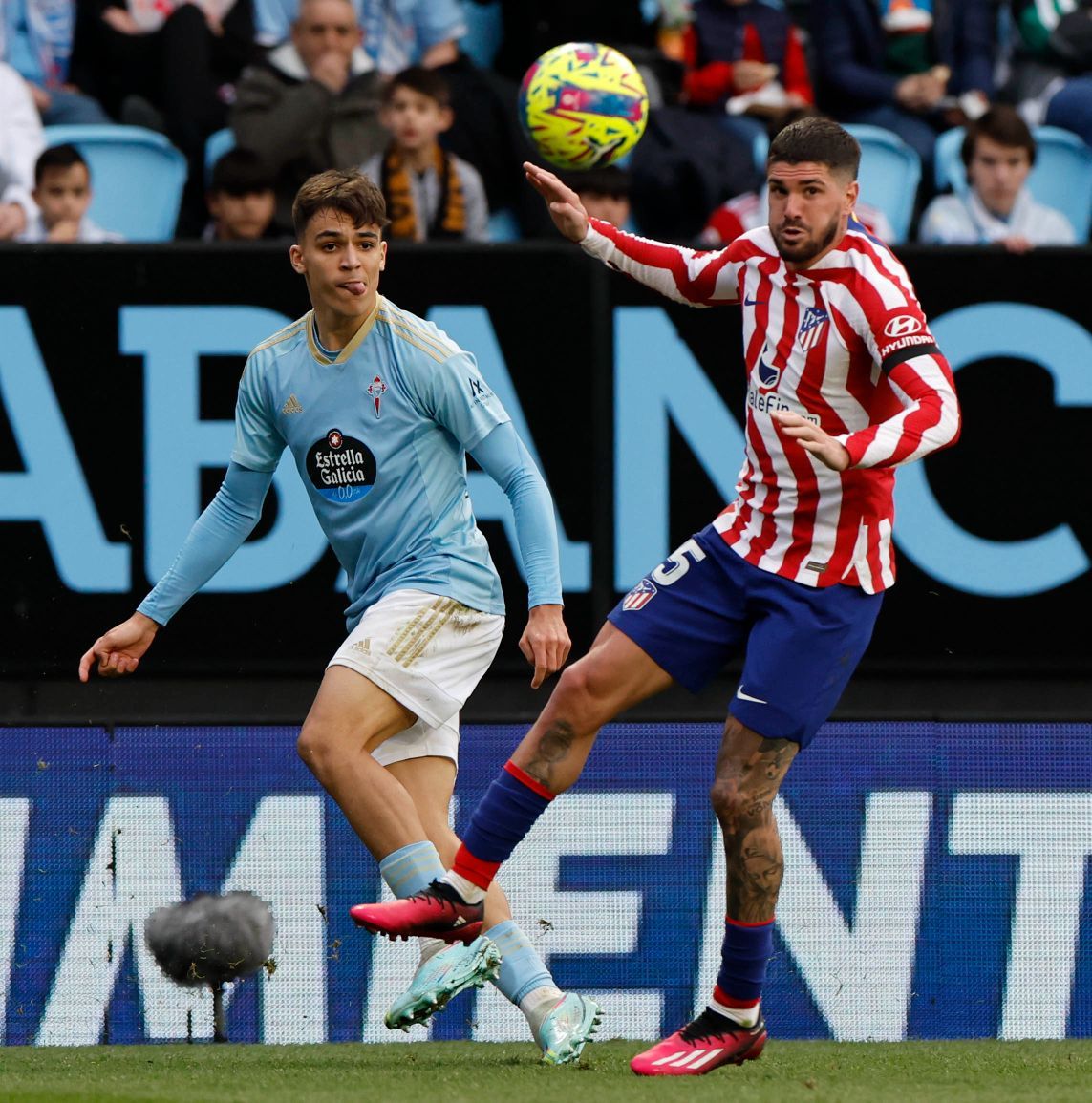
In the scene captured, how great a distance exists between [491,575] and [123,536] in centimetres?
188

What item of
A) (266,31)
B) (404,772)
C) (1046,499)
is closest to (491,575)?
(404,772)

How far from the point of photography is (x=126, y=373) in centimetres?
709

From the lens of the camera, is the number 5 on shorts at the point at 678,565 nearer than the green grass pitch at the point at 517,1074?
No

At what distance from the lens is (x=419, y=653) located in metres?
5.44

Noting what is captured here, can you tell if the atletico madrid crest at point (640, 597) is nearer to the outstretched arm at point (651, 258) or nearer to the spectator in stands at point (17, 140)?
the outstretched arm at point (651, 258)

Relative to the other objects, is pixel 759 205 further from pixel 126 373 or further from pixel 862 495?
pixel 862 495

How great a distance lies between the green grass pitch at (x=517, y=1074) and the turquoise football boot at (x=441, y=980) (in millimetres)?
170

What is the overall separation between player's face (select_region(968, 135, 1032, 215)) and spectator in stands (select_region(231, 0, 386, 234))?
251 cm

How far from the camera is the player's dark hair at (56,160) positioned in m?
8.62

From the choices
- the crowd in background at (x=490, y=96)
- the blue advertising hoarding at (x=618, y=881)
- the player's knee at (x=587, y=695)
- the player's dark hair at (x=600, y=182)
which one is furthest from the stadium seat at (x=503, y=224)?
the player's knee at (x=587, y=695)

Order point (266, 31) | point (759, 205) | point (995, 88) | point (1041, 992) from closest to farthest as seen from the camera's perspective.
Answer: point (1041, 992) < point (759, 205) < point (266, 31) < point (995, 88)

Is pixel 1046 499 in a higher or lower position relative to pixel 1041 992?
higher

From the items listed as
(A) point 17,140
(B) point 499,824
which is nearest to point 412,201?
(A) point 17,140

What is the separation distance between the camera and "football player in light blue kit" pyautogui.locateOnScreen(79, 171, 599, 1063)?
17.6 ft
